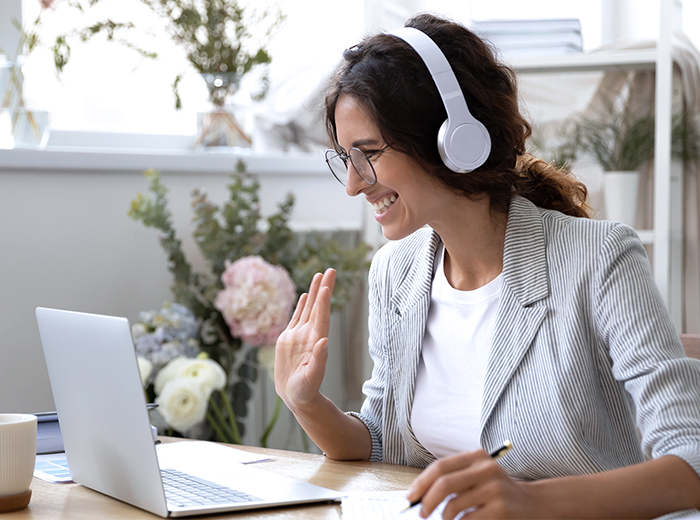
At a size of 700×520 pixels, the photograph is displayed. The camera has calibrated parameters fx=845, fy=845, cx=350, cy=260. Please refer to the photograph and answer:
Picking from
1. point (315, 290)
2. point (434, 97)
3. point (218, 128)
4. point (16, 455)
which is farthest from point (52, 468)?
point (218, 128)

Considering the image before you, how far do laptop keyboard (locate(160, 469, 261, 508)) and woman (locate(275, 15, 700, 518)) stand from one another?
0.81 ft

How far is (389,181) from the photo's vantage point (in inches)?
53.2

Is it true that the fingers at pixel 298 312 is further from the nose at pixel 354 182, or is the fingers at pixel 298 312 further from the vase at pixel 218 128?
the vase at pixel 218 128

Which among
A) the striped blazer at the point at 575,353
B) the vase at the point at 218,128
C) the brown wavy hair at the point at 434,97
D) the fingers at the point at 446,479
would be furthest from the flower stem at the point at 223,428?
the fingers at the point at 446,479

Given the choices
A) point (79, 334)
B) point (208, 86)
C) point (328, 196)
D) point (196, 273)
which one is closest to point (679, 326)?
point (328, 196)

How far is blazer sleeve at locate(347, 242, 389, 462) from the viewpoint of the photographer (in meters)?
1.47

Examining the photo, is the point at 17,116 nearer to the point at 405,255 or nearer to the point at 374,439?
the point at 405,255

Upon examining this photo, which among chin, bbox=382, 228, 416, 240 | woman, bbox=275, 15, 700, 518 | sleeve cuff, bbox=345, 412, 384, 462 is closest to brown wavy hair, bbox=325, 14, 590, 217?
woman, bbox=275, 15, 700, 518

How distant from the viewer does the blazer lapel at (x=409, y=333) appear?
1.40 meters

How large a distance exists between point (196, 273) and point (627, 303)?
4.36 feet

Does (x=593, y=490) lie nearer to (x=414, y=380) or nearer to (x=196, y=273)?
(x=414, y=380)

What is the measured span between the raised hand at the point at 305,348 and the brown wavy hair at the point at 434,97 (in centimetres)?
25

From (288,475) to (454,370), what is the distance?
1.08 feet

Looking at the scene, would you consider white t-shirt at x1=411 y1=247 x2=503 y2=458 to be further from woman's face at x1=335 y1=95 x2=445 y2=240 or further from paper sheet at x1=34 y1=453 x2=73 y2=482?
paper sheet at x1=34 y1=453 x2=73 y2=482
